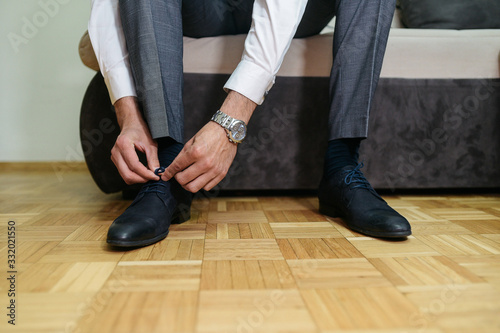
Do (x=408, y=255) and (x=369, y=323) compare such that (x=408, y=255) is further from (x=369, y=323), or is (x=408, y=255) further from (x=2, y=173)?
(x=2, y=173)

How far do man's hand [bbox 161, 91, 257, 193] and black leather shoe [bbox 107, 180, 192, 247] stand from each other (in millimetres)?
36

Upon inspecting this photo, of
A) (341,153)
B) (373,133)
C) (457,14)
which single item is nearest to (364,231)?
(341,153)

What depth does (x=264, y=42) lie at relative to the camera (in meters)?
0.56

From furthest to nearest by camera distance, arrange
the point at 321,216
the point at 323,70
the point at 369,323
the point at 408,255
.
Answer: the point at 323,70 → the point at 321,216 → the point at 408,255 → the point at 369,323

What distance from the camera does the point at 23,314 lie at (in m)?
0.34

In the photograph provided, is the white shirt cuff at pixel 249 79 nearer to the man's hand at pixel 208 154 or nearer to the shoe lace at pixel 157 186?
the man's hand at pixel 208 154

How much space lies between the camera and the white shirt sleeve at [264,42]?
1.82ft

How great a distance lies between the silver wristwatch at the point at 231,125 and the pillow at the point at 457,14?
93 cm

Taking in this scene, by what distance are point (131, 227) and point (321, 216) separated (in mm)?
371

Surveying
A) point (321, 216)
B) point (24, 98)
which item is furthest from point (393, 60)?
point (24, 98)

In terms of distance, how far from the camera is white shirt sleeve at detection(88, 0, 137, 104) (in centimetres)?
62

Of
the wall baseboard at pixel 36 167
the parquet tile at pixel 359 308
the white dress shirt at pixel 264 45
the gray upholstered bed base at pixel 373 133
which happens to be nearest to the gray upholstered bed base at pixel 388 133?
the gray upholstered bed base at pixel 373 133

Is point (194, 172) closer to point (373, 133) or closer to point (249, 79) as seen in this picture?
point (249, 79)

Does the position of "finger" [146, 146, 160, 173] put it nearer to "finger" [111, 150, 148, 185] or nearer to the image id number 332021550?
"finger" [111, 150, 148, 185]
